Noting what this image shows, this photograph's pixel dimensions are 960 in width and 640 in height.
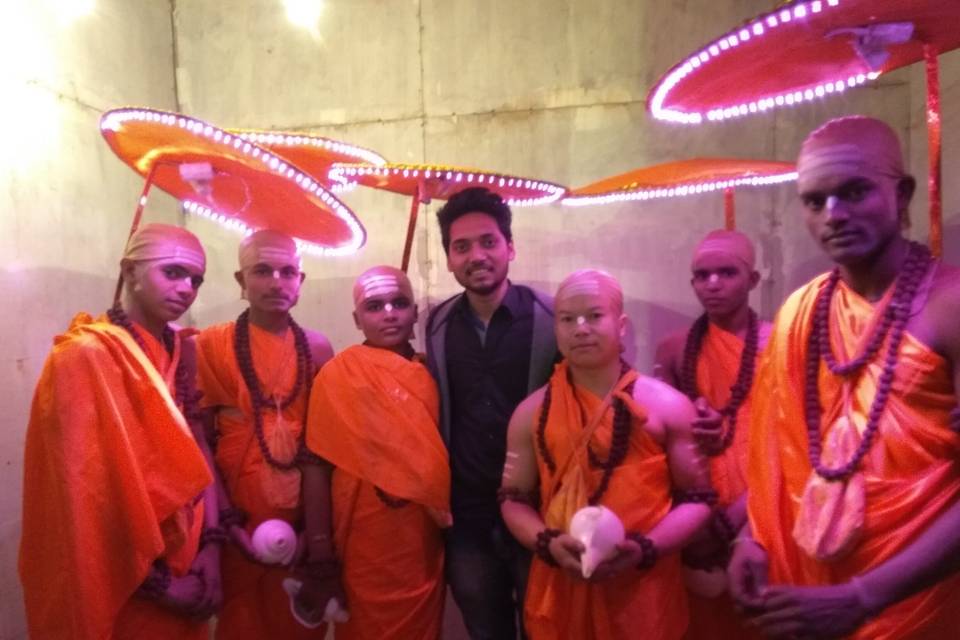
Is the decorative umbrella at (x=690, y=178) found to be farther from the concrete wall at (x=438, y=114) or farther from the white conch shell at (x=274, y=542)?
the white conch shell at (x=274, y=542)

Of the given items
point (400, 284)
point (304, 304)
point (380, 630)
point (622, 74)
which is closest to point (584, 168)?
point (622, 74)

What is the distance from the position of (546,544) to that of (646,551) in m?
0.31

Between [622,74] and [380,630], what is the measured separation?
323cm

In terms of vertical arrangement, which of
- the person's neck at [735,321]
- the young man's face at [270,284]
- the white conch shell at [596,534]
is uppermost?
the young man's face at [270,284]

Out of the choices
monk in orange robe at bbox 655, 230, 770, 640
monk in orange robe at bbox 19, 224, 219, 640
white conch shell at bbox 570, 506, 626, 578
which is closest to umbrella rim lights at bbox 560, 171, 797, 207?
monk in orange robe at bbox 655, 230, 770, 640

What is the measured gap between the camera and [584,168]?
417 centimetres

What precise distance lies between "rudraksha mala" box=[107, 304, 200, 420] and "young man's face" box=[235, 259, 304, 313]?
1.36 feet

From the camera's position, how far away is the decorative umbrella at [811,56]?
1.85 m

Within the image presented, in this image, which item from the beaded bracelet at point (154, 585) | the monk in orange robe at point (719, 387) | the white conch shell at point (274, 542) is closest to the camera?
the beaded bracelet at point (154, 585)

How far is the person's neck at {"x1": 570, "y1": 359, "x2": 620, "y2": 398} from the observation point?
94.0 inches

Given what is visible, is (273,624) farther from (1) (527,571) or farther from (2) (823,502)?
(2) (823,502)

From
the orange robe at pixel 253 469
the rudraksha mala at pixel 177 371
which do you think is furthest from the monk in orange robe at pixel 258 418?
the rudraksha mala at pixel 177 371

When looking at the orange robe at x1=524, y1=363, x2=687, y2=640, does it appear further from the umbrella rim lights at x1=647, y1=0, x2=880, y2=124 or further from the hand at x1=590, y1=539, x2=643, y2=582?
the umbrella rim lights at x1=647, y1=0, x2=880, y2=124

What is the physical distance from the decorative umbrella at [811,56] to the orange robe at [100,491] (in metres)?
2.05
